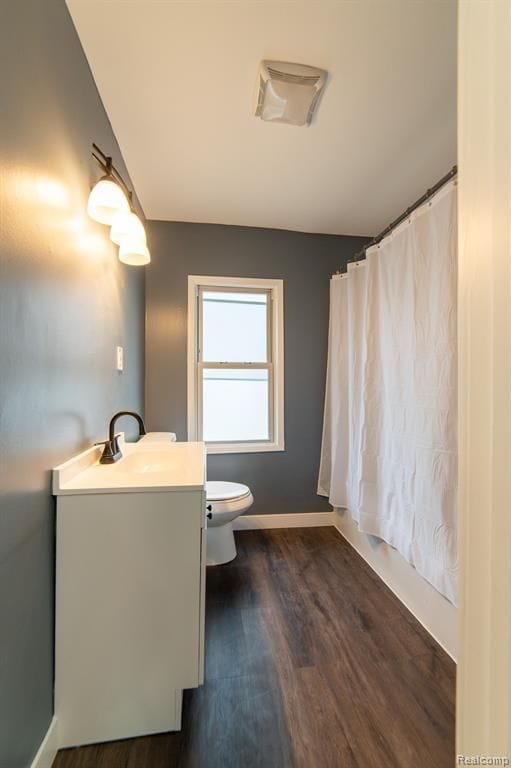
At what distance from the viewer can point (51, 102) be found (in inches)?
37.0

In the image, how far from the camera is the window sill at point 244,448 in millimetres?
2486

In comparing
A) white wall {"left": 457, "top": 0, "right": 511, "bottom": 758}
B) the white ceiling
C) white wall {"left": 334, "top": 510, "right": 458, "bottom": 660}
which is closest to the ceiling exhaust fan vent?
the white ceiling

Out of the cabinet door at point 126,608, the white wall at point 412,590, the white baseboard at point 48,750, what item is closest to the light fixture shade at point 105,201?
the cabinet door at point 126,608

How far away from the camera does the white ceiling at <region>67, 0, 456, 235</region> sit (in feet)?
3.59

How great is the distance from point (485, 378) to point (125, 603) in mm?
1118

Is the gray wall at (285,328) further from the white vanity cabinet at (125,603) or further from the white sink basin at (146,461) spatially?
the white vanity cabinet at (125,603)

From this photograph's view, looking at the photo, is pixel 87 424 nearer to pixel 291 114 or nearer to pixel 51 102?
pixel 51 102

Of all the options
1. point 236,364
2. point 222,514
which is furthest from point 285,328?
point 222,514

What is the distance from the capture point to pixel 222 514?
73.5 inches

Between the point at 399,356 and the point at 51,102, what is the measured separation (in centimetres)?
167

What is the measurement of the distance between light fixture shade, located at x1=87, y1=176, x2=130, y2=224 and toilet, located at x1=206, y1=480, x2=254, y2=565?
1454 millimetres

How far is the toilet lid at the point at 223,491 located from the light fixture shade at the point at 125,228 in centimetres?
137

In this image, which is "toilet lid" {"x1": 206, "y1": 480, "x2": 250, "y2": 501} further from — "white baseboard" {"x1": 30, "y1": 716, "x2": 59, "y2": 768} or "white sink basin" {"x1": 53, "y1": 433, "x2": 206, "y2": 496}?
"white baseboard" {"x1": 30, "y1": 716, "x2": 59, "y2": 768}

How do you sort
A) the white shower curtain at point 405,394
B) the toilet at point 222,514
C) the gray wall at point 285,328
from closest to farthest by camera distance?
the white shower curtain at point 405,394, the toilet at point 222,514, the gray wall at point 285,328
